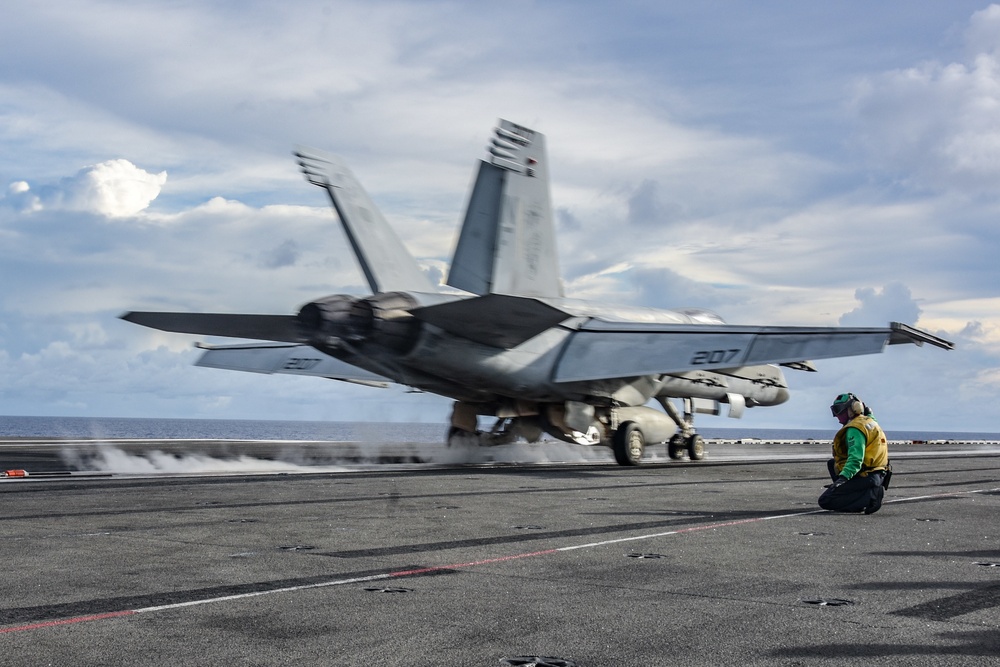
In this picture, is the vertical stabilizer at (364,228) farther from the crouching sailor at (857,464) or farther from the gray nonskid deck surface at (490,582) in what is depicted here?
the crouching sailor at (857,464)

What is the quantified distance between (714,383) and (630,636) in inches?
1039

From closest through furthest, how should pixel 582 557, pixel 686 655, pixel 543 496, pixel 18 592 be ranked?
pixel 686 655 < pixel 18 592 < pixel 582 557 < pixel 543 496

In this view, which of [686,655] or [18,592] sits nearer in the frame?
[686,655]

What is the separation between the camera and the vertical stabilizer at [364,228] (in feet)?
71.2

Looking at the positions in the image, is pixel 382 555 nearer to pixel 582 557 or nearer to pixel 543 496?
pixel 582 557

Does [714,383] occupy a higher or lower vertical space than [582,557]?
higher

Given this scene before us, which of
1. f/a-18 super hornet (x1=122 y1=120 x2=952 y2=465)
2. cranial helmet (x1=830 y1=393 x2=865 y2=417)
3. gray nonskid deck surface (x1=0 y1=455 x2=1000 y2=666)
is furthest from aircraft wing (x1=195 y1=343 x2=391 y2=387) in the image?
cranial helmet (x1=830 y1=393 x2=865 y2=417)

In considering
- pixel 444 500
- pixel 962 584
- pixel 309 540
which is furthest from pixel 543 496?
pixel 962 584

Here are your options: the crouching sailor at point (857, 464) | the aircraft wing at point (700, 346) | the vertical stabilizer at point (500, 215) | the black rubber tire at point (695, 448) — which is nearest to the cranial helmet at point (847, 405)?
the crouching sailor at point (857, 464)

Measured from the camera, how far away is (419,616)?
631cm

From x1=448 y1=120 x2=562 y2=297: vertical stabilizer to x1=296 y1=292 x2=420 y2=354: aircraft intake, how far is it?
85.2 inches

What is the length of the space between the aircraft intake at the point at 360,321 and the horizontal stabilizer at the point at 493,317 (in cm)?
38

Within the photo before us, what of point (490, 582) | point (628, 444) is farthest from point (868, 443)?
point (628, 444)

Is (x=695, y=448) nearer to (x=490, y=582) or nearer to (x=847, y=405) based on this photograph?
(x=847, y=405)
